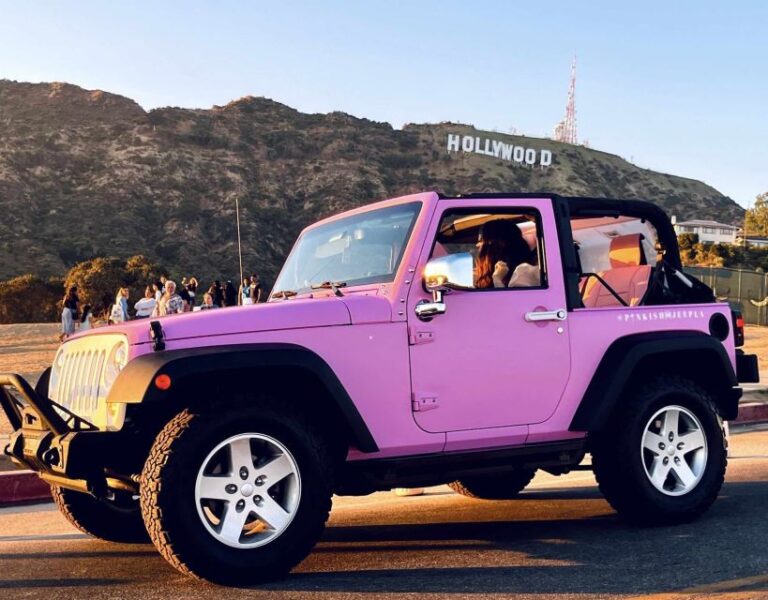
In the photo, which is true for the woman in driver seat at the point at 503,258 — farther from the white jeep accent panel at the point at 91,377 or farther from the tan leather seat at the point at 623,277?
the white jeep accent panel at the point at 91,377

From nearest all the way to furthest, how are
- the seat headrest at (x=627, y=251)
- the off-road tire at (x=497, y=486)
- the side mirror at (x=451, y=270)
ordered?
the side mirror at (x=451, y=270) < the seat headrest at (x=627, y=251) < the off-road tire at (x=497, y=486)

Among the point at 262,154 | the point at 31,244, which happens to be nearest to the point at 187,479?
the point at 31,244

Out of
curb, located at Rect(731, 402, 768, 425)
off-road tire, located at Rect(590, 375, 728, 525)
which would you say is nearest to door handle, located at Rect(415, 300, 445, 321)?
off-road tire, located at Rect(590, 375, 728, 525)

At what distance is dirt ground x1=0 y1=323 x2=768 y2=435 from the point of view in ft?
68.3

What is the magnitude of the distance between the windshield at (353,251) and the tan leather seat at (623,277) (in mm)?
1645

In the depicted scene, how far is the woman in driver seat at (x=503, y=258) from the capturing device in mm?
5590

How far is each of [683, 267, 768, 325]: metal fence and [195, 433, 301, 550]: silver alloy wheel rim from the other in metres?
35.7

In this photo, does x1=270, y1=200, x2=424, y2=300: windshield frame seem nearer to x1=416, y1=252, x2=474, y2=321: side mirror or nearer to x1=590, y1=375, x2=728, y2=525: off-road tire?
x1=416, y1=252, x2=474, y2=321: side mirror

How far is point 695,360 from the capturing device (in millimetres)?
6055

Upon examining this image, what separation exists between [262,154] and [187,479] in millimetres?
100351

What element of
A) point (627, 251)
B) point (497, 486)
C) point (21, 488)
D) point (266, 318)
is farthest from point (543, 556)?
point (21, 488)

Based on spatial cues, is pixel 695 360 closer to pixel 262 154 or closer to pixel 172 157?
pixel 172 157

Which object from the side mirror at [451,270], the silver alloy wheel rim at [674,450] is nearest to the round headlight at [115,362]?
the side mirror at [451,270]

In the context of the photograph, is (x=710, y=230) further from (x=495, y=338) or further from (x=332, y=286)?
(x=332, y=286)
